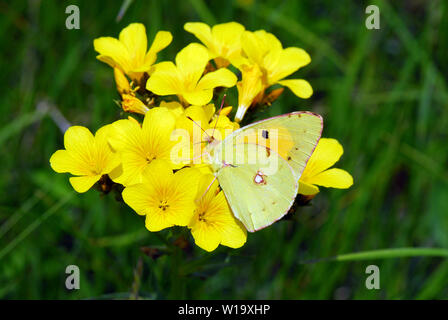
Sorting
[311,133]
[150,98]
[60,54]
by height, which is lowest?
[311,133]

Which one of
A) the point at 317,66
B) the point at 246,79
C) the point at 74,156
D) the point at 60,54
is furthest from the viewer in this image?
the point at 317,66

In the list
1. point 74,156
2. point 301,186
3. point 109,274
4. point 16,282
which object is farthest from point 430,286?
point 16,282

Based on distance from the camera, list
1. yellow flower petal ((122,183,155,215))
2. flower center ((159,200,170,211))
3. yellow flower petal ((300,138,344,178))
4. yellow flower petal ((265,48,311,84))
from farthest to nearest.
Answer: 1. yellow flower petal ((265,48,311,84))
2. yellow flower petal ((300,138,344,178))
3. flower center ((159,200,170,211))
4. yellow flower petal ((122,183,155,215))

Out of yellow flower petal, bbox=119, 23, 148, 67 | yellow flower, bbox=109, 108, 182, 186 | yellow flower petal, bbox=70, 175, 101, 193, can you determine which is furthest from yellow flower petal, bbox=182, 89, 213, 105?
yellow flower petal, bbox=70, 175, 101, 193

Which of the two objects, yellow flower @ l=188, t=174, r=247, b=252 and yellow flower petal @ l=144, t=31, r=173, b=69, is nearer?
yellow flower @ l=188, t=174, r=247, b=252

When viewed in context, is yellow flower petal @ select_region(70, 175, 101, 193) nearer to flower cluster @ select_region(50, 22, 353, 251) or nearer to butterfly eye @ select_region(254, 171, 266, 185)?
flower cluster @ select_region(50, 22, 353, 251)

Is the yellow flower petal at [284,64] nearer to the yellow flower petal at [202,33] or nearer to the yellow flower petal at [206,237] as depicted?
the yellow flower petal at [202,33]

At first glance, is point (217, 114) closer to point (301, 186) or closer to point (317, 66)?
point (301, 186)

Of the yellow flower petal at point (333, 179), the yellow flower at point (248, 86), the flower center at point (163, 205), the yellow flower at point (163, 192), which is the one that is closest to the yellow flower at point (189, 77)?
the yellow flower at point (248, 86)
